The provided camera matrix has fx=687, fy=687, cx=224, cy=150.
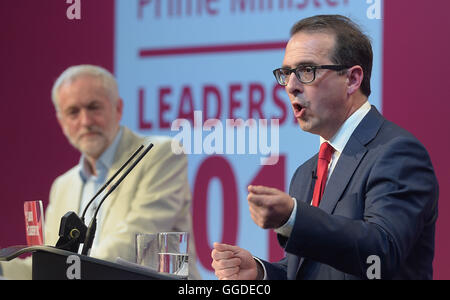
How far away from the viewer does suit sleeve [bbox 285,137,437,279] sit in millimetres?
1766

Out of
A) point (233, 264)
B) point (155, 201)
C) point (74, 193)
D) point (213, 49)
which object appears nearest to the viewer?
point (233, 264)

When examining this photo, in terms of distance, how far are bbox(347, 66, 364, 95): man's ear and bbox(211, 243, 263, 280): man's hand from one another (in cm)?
65

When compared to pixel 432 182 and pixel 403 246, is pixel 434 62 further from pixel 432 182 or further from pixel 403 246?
pixel 403 246

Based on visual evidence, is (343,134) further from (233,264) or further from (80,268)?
(80,268)

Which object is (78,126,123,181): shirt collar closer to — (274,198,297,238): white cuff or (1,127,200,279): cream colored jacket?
(1,127,200,279): cream colored jacket

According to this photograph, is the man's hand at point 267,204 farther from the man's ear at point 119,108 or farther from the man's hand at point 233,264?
the man's ear at point 119,108

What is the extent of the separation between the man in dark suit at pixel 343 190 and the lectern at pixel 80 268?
12.7 inches

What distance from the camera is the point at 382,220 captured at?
186 cm

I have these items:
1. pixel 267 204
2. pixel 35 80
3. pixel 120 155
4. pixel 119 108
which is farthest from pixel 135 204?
pixel 267 204

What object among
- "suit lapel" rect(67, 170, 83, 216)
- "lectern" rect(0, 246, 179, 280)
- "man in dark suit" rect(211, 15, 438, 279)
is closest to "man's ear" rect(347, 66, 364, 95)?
"man in dark suit" rect(211, 15, 438, 279)

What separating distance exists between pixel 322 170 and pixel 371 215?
1.21 ft

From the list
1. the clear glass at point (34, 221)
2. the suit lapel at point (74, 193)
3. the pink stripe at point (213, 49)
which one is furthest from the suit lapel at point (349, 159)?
the suit lapel at point (74, 193)

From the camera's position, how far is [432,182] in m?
2.01
